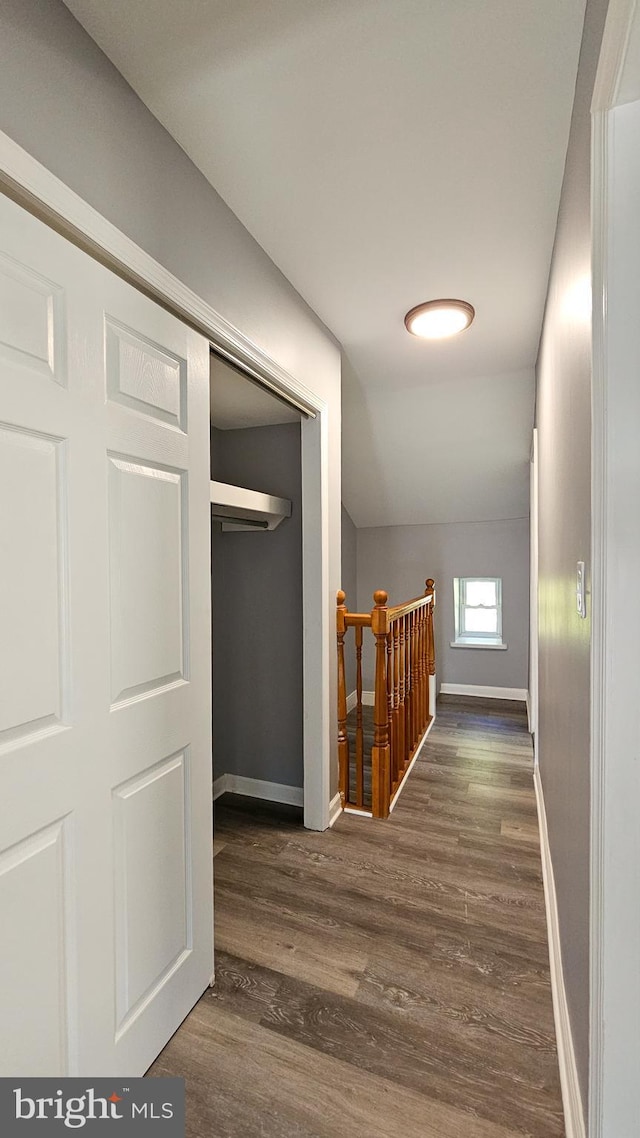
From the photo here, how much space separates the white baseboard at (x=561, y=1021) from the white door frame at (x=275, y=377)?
103 centimetres

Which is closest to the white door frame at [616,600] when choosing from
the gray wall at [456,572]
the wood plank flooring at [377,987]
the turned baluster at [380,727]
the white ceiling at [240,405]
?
the wood plank flooring at [377,987]

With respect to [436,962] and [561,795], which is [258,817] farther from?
Result: [561,795]

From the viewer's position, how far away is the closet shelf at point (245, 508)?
7.26ft

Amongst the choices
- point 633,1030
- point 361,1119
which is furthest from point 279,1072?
point 633,1030

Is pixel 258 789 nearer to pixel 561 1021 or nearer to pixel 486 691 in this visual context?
pixel 561 1021

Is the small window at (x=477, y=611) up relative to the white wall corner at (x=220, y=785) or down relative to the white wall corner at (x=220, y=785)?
up

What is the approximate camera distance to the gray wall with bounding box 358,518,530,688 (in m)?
4.86

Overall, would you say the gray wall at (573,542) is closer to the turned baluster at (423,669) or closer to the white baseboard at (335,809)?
the white baseboard at (335,809)

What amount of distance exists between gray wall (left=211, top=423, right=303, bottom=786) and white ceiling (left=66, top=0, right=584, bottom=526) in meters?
0.86

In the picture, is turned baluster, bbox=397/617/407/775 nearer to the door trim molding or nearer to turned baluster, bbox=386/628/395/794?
turned baluster, bbox=386/628/395/794

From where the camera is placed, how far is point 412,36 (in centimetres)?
119

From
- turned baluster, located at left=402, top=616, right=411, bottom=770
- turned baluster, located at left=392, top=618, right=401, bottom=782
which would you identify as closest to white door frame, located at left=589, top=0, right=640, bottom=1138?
turned baluster, located at left=392, top=618, right=401, bottom=782

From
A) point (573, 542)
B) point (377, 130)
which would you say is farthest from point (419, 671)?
point (377, 130)

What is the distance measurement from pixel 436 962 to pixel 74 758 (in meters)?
1.41
